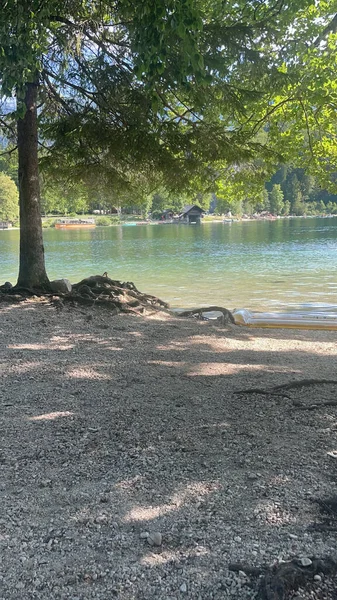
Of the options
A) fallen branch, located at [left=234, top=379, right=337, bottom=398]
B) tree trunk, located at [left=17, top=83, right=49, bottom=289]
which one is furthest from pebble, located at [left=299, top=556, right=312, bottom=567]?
tree trunk, located at [left=17, top=83, right=49, bottom=289]

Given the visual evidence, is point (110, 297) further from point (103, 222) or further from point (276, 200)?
point (276, 200)

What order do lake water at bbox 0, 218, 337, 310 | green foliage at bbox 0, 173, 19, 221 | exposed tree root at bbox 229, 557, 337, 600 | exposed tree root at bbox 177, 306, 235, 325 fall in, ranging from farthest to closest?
green foliage at bbox 0, 173, 19, 221
lake water at bbox 0, 218, 337, 310
exposed tree root at bbox 177, 306, 235, 325
exposed tree root at bbox 229, 557, 337, 600

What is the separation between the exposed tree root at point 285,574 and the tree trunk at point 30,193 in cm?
800

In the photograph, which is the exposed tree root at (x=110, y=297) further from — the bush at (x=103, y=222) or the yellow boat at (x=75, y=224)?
the bush at (x=103, y=222)

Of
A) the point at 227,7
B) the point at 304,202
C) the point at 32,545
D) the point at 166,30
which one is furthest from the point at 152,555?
the point at 304,202

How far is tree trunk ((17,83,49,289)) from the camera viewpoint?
8977 mm

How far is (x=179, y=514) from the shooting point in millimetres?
2672

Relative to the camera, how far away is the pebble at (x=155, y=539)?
2.42 meters

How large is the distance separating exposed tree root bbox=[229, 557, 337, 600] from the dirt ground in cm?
4

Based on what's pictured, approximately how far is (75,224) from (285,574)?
304ft

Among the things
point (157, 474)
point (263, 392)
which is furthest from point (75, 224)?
point (157, 474)

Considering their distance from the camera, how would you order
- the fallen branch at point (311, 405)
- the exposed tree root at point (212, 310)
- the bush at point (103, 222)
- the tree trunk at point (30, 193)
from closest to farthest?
the fallen branch at point (311, 405)
the tree trunk at point (30, 193)
the exposed tree root at point (212, 310)
the bush at point (103, 222)

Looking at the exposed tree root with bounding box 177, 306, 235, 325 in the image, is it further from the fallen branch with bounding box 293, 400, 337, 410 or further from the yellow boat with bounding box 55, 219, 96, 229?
the yellow boat with bounding box 55, 219, 96, 229

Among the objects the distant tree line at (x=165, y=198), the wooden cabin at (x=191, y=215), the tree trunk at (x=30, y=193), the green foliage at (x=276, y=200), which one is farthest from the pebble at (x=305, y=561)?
the green foliage at (x=276, y=200)
